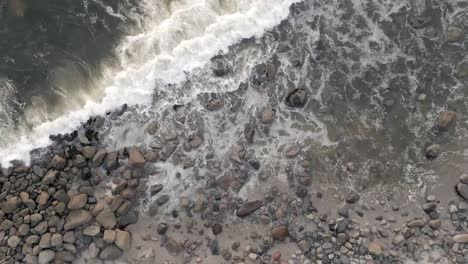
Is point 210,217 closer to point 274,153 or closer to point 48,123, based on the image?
point 274,153

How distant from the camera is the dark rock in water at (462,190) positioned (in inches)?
489

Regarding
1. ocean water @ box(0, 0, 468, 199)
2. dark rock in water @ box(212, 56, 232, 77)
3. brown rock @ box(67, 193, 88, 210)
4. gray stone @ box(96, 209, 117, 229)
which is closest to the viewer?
gray stone @ box(96, 209, 117, 229)

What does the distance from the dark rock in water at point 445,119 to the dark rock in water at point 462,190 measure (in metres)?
1.70

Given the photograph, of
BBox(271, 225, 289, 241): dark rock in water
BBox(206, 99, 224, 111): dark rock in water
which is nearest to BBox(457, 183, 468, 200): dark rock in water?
BBox(271, 225, 289, 241): dark rock in water

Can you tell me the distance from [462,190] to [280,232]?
4904 millimetres

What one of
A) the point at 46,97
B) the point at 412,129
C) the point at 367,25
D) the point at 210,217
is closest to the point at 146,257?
the point at 210,217

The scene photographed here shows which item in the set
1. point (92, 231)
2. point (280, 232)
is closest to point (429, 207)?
point (280, 232)

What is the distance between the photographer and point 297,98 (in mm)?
13688

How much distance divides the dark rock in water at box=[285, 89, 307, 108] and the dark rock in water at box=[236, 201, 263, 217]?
3.07 metres

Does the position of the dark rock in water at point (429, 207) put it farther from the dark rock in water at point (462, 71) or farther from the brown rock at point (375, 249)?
the dark rock in water at point (462, 71)

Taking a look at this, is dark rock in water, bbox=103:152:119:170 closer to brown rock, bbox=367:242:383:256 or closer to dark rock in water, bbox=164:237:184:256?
dark rock in water, bbox=164:237:184:256

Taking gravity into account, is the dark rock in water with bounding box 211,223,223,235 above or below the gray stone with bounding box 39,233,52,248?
below

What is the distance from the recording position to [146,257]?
1239cm

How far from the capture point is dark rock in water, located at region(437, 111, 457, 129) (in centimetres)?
1318
